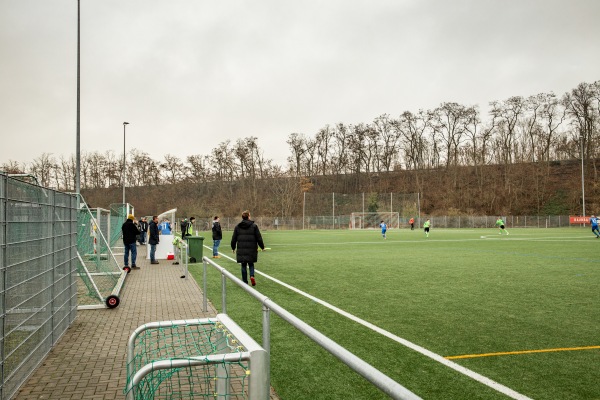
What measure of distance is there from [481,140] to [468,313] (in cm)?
8390

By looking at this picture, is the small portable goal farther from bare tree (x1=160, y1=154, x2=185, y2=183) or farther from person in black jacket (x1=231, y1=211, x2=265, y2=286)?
bare tree (x1=160, y1=154, x2=185, y2=183)

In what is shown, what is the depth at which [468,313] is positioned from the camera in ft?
28.4

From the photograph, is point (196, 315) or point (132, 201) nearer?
point (196, 315)

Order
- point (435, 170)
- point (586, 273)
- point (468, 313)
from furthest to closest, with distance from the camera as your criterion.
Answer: point (435, 170) → point (586, 273) → point (468, 313)

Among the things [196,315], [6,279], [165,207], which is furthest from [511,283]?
[165,207]

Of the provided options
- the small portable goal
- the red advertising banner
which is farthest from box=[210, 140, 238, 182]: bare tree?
the small portable goal

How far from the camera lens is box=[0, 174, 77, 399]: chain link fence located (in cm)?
476

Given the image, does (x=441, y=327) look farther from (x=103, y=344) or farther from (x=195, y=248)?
(x=195, y=248)

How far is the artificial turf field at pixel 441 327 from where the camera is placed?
5.08m

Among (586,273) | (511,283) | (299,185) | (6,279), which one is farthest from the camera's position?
(299,185)

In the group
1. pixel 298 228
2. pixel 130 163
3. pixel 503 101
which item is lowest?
pixel 298 228

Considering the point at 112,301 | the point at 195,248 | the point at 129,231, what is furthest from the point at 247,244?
the point at 195,248

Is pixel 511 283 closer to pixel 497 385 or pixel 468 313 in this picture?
pixel 468 313

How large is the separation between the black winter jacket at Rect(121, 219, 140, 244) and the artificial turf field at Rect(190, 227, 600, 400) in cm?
294
